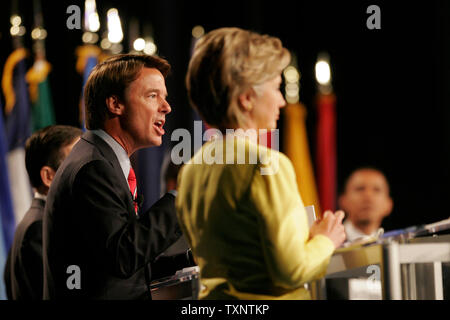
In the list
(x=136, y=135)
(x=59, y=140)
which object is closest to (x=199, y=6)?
(x=59, y=140)

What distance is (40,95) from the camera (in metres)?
5.55

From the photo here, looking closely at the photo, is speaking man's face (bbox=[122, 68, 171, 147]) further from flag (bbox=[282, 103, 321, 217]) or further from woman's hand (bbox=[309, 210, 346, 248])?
flag (bbox=[282, 103, 321, 217])

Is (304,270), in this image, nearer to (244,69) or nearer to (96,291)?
(244,69)

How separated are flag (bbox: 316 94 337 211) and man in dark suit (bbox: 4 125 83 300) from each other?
5439mm

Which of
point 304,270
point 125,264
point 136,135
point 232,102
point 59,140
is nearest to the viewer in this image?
point 304,270

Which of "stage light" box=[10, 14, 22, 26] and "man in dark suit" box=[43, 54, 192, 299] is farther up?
"stage light" box=[10, 14, 22, 26]

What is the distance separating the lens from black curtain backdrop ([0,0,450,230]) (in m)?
5.96

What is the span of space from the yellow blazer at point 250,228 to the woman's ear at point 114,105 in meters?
0.55

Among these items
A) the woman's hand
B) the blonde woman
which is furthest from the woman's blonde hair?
the woman's hand

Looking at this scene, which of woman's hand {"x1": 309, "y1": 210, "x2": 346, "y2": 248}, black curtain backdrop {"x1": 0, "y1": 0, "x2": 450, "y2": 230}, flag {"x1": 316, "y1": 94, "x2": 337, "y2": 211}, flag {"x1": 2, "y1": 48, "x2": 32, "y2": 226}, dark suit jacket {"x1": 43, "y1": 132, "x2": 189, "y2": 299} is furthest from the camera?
flag {"x1": 316, "y1": 94, "x2": 337, "y2": 211}

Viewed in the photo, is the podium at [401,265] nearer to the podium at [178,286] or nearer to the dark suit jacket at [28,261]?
the podium at [178,286]

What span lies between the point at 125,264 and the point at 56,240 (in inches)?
11.0

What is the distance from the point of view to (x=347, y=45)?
7246mm

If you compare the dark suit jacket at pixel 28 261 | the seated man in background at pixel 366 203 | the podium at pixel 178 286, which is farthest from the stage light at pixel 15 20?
the podium at pixel 178 286
